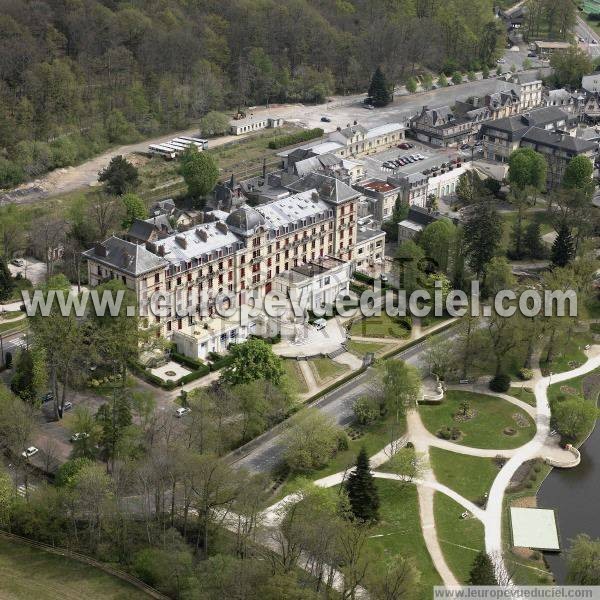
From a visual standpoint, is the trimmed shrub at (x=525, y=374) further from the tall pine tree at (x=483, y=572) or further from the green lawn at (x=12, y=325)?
the green lawn at (x=12, y=325)

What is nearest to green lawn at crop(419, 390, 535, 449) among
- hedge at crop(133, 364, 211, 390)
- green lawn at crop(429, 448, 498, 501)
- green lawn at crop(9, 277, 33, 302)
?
green lawn at crop(429, 448, 498, 501)

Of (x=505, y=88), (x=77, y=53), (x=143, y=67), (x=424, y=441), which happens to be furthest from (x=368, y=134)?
(x=424, y=441)

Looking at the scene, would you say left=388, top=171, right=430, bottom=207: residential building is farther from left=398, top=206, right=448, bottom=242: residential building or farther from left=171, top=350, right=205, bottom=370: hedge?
left=171, top=350, right=205, bottom=370: hedge

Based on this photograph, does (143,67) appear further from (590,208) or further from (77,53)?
(590,208)

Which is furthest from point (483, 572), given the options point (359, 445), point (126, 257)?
point (126, 257)

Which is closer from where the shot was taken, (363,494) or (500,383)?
(363,494)

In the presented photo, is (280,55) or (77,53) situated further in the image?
(280,55)

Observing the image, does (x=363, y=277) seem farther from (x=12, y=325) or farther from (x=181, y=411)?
(x=12, y=325)
